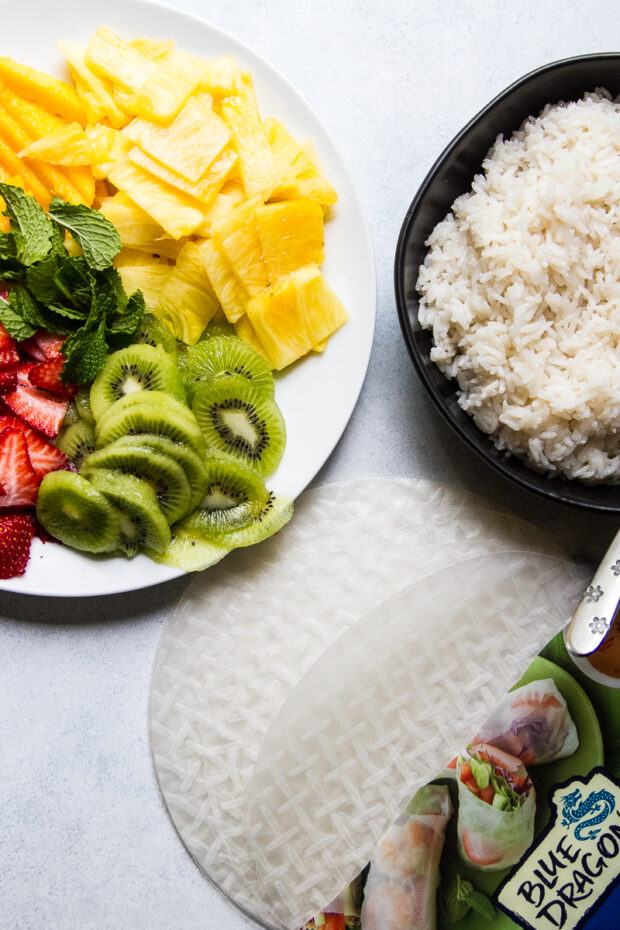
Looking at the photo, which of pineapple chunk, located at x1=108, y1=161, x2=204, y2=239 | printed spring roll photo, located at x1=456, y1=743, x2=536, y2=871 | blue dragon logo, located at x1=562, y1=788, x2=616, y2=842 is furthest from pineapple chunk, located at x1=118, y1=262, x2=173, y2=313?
blue dragon logo, located at x1=562, y1=788, x2=616, y2=842

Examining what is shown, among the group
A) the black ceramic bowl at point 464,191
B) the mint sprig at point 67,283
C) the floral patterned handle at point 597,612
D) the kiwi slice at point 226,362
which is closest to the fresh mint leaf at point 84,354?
the mint sprig at point 67,283

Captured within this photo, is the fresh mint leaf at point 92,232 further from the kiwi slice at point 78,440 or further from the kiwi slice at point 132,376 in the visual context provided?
the kiwi slice at point 78,440

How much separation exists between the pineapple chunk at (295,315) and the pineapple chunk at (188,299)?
121mm

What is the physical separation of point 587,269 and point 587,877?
1.36 metres

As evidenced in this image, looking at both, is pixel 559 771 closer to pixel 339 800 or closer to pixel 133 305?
pixel 339 800

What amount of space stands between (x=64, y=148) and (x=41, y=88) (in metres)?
0.17

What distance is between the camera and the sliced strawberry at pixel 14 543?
1774mm

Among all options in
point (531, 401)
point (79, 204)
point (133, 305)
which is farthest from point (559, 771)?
point (79, 204)

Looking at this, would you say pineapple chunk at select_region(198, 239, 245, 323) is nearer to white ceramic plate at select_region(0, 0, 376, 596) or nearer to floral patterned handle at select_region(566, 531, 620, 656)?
white ceramic plate at select_region(0, 0, 376, 596)

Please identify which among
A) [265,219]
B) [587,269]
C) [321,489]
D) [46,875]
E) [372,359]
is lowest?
[46,875]

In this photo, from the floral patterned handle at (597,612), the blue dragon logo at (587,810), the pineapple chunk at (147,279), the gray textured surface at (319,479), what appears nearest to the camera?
the floral patterned handle at (597,612)

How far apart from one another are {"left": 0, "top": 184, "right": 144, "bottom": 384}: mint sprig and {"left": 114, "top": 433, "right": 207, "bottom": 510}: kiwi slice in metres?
0.20

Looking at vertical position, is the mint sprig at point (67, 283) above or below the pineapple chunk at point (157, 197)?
below

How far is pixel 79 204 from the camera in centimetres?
174
